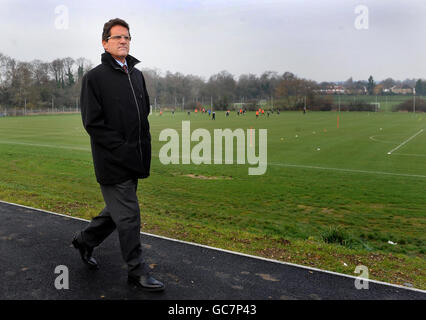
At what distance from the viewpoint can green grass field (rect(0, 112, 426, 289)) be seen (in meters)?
5.59

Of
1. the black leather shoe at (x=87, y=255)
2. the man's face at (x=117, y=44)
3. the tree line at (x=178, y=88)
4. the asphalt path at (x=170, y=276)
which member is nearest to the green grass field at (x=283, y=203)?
the asphalt path at (x=170, y=276)

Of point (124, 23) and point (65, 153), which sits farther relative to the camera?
point (65, 153)

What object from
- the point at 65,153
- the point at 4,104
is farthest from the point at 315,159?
the point at 4,104

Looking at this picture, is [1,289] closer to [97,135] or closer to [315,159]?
[97,135]

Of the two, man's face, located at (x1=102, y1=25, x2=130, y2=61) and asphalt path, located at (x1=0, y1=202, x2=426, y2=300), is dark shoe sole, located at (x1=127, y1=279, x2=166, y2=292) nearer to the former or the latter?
asphalt path, located at (x1=0, y1=202, x2=426, y2=300)

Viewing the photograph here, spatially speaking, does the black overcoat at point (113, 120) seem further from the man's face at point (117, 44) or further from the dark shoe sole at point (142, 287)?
the dark shoe sole at point (142, 287)

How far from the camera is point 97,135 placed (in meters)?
3.87

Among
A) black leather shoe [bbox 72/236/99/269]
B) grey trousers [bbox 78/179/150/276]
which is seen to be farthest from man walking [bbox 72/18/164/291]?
black leather shoe [bbox 72/236/99/269]

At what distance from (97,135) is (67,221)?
2.93m

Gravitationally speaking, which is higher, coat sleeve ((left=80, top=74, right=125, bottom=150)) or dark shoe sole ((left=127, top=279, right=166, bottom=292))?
coat sleeve ((left=80, top=74, right=125, bottom=150))

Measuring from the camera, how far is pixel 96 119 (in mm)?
3838

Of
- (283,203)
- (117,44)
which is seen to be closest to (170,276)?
(117,44)
